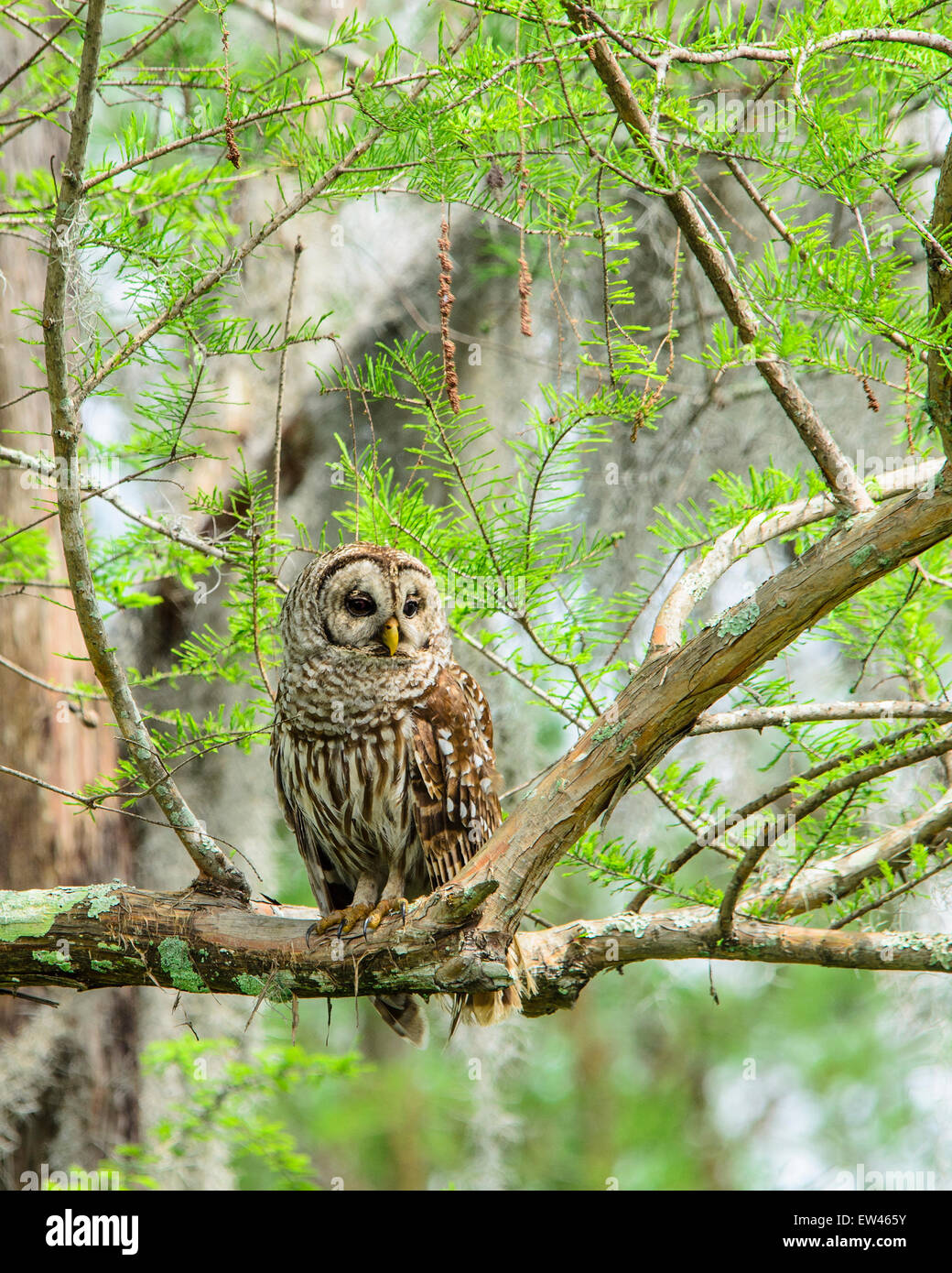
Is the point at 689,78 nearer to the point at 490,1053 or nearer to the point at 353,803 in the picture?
the point at 353,803

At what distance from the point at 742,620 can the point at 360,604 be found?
1238mm

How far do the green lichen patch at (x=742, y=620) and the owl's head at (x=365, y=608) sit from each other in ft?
3.53

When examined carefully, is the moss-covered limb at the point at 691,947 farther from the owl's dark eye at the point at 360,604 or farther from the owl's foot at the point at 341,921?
the owl's dark eye at the point at 360,604

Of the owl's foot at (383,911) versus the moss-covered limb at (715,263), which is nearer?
the moss-covered limb at (715,263)

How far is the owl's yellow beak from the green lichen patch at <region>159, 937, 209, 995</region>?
0.98m

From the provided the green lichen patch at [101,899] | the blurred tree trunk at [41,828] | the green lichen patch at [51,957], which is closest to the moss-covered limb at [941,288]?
the green lichen patch at [101,899]

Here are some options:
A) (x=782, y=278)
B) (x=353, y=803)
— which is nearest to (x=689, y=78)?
(x=782, y=278)

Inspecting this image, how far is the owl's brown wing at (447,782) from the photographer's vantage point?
2975 mm

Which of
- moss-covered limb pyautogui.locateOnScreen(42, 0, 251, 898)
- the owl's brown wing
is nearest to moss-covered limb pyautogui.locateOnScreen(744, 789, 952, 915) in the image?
the owl's brown wing

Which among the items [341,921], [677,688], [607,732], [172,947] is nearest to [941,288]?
[677,688]

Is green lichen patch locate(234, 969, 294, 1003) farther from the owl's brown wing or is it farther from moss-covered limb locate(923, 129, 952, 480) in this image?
moss-covered limb locate(923, 129, 952, 480)

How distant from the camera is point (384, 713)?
299cm

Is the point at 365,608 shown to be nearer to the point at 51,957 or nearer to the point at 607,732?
the point at 607,732
